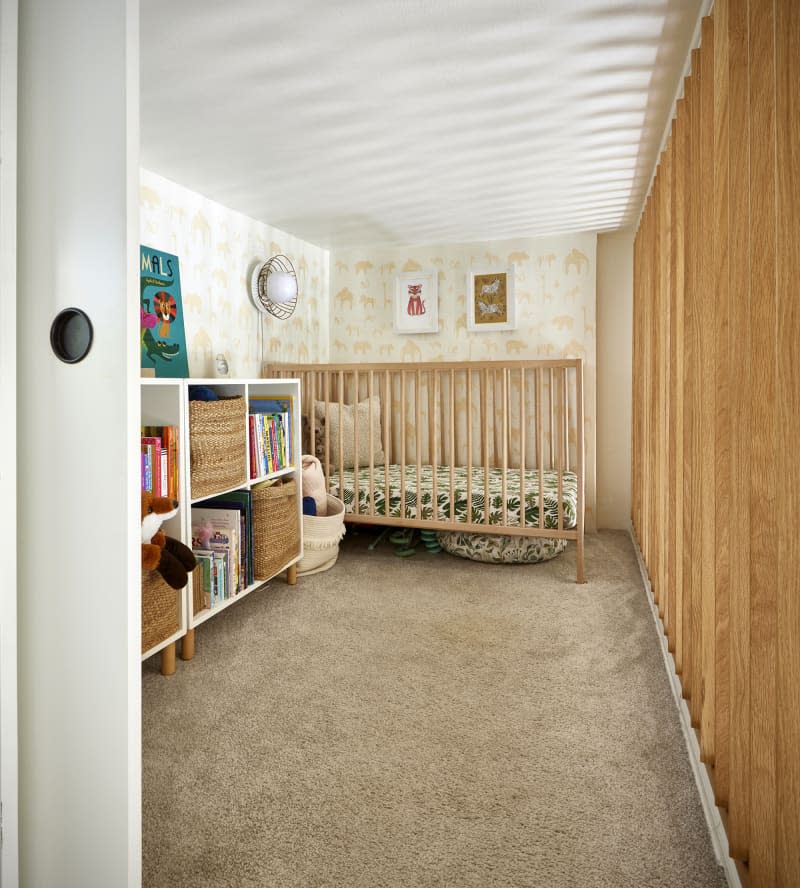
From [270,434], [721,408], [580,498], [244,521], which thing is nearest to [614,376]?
[580,498]

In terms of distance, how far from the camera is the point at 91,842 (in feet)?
3.41

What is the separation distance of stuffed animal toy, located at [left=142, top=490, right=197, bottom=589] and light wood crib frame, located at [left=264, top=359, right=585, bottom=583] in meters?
1.44

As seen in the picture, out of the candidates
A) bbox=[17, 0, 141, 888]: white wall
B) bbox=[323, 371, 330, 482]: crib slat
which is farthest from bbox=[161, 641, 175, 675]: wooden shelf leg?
bbox=[323, 371, 330, 482]: crib slat

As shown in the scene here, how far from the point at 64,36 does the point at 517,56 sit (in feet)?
4.54

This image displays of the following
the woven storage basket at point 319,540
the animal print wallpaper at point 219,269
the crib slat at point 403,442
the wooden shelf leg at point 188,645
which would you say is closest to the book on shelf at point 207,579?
the wooden shelf leg at point 188,645

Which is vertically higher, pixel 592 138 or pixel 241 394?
pixel 592 138

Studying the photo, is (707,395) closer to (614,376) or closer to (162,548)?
(162,548)

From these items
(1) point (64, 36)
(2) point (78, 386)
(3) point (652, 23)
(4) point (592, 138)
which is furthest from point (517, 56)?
(2) point (78, 386)

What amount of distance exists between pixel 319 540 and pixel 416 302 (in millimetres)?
2065

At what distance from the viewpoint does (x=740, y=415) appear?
1.14 meters

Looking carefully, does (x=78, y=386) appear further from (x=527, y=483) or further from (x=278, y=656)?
(x=527, y=483)

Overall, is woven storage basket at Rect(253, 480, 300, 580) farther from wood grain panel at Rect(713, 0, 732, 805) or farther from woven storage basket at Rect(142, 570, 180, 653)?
wood grain panel at Rect(713, 0, 732, 805)

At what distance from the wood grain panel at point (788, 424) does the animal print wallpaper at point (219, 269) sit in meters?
2.70

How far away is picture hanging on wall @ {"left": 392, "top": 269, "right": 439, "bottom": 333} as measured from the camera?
14.5 ft
